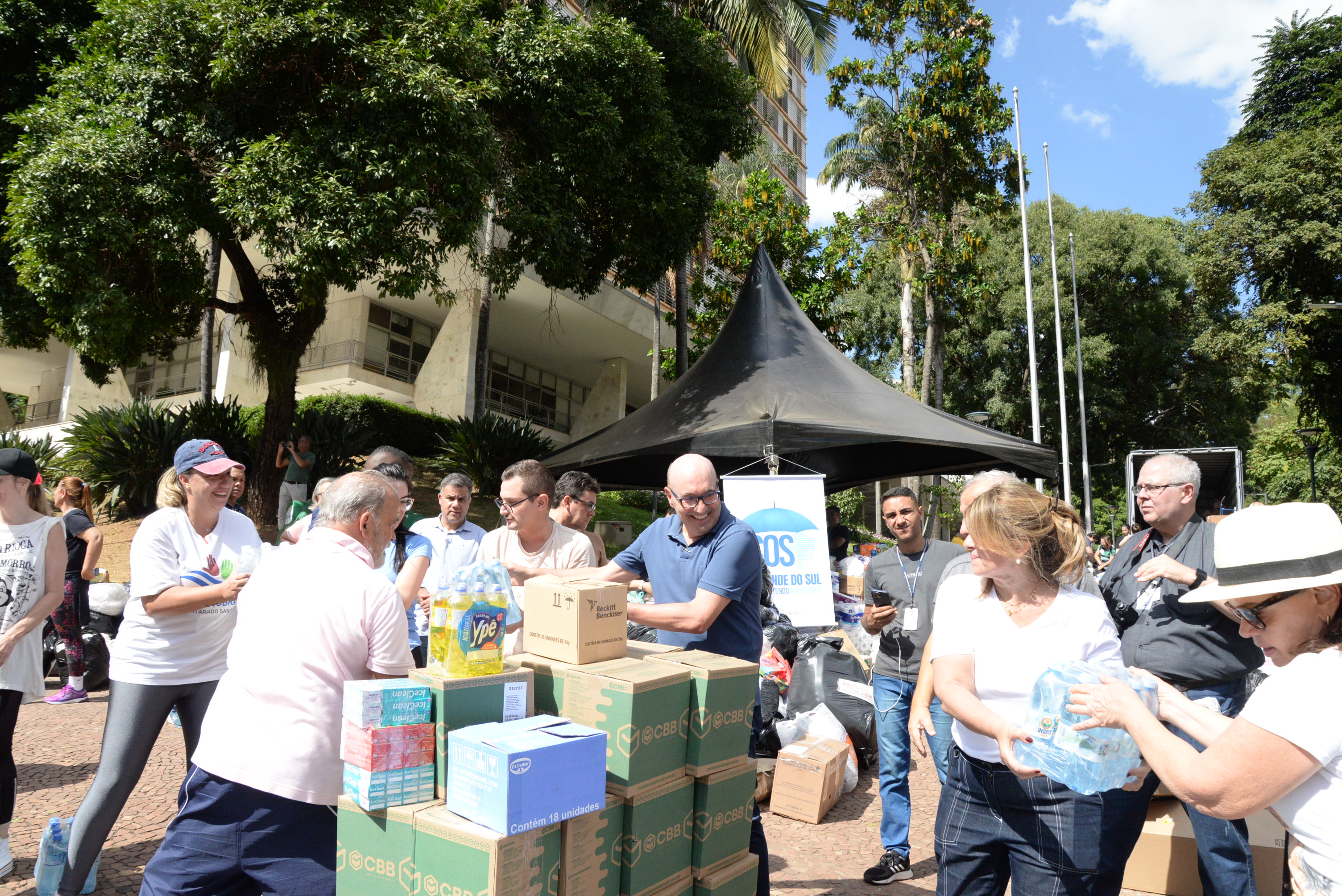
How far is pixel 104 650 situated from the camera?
712 centimetres

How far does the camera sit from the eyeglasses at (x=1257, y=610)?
150 centimetres

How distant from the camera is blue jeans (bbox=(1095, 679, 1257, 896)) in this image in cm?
210

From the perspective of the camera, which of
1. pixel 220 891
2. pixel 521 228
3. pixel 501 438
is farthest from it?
pixel 501 438

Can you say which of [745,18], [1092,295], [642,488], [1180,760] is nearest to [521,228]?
[642,488]

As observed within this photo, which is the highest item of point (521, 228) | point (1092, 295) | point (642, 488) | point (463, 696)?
point (1092, 295)

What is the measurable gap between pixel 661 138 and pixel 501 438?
623 cm

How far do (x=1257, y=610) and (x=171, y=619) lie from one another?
11.3 ft

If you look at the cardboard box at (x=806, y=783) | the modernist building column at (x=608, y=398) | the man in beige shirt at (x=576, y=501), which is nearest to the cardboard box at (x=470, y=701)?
the man in beige shirt at (x=576, y=501)

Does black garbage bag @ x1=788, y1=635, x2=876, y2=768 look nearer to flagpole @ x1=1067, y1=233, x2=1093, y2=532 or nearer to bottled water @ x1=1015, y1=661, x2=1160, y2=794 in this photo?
bottled water @ x1=1015, y1=661, x2=1160, y2=794

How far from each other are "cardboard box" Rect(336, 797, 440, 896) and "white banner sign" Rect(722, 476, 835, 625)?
455 centimetres

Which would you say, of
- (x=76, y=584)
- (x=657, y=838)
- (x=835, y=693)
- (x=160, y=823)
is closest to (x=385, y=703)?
(x=657, y=838)

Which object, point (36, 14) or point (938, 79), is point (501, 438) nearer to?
point (36, 14)

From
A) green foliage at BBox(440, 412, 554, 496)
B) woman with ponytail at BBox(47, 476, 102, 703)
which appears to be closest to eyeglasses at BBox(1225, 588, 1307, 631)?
woman with ponytail at BBox(47, 476, 102, 703)

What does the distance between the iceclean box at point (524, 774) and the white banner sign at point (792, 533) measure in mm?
4374
